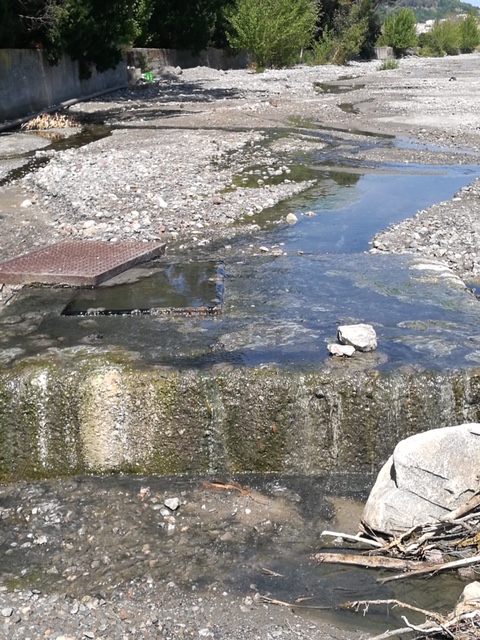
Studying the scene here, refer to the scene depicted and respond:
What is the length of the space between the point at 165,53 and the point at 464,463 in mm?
34446

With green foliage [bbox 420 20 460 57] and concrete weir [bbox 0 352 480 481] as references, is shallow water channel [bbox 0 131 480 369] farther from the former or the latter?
green foliage [bbox 420 20 460 57]

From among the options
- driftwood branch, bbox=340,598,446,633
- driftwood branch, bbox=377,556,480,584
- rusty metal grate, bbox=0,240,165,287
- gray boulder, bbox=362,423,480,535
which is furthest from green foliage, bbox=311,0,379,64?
driftwood branch, bbox=340,598,446,633

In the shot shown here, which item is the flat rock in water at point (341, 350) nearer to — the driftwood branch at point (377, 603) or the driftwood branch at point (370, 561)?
the driftwood branch at point (370, 561)

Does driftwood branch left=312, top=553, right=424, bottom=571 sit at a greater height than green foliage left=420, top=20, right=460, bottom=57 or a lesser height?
lesser

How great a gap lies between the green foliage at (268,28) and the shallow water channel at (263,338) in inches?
1377

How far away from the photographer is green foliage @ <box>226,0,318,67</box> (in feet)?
132

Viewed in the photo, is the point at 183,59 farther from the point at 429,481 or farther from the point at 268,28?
the point at 429,481

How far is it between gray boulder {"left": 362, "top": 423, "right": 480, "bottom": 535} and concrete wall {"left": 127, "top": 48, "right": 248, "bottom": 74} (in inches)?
1199

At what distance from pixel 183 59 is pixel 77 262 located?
33.5 meters

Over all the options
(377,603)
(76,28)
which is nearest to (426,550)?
(377,603)

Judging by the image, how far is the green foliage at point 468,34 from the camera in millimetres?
77312

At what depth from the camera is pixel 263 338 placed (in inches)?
206

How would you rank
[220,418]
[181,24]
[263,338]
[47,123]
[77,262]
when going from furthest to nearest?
1. [181,24]
2. [47,123]
3. [77,262]
4. [263,338]
5. [220,418]

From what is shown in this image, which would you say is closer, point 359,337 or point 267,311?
point 359,337
